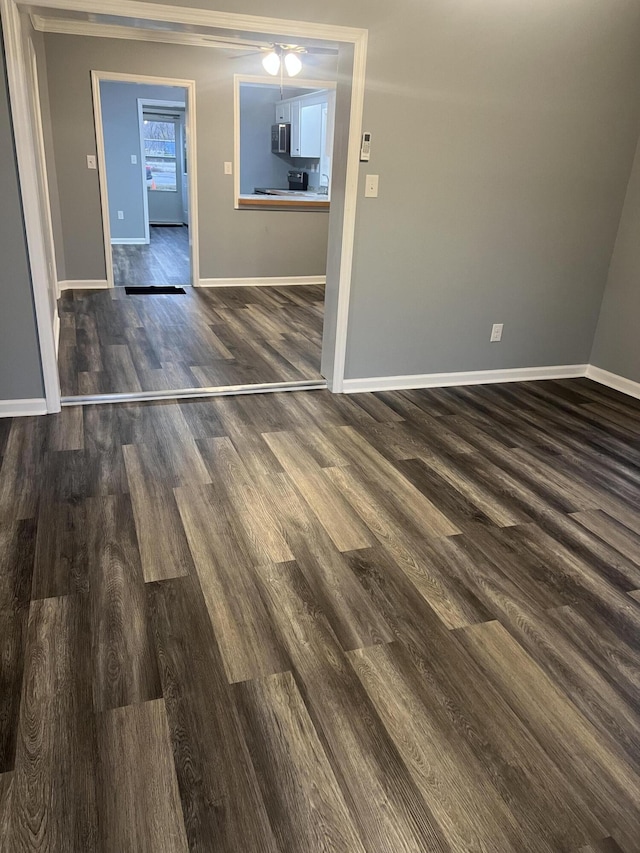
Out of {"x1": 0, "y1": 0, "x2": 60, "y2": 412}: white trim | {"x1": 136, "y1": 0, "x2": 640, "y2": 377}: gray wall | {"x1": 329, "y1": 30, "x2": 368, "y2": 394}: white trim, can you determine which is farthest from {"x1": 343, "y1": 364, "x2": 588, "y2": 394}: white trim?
{"x1": 0, "y1": 0, "x2": 60, "y2": 412}: white trim

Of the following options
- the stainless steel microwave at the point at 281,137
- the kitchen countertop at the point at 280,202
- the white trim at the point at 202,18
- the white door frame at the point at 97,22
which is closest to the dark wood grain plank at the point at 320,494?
the white door frame at the point at 97,22

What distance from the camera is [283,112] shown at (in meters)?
9.42

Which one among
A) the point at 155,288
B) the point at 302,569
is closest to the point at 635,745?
the point at 302,569

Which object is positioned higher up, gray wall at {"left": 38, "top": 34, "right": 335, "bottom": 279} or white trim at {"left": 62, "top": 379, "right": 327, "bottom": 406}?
gray wall at {"left": 38, "top": 34, "right": 335, "bottom": 279}

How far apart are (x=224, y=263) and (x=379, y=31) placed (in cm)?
386

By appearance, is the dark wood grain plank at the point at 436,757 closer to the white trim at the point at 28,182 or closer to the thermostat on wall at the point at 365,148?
the white trim at the point at 28,182

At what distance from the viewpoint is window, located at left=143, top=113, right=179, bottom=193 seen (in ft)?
41.0

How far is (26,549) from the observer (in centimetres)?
225

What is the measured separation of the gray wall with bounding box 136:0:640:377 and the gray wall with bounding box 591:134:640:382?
0.25 feet

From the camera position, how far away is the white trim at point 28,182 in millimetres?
2797

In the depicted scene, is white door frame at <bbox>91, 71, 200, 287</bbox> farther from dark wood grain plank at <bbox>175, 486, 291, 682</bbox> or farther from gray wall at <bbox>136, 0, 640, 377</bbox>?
dark wood grain plank at <bbox>175, 486, 291, 682</bbox>

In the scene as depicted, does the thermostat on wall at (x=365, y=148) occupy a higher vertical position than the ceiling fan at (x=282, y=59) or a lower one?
lower

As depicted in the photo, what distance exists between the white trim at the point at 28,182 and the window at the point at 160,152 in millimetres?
10084

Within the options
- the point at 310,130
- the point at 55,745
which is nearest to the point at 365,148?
the point at 55,745
